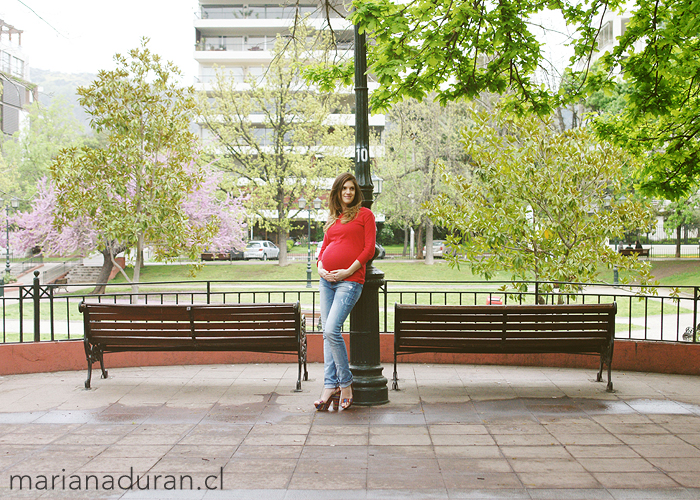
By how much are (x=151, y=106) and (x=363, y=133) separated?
14.0 meters

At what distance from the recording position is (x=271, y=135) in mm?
36344

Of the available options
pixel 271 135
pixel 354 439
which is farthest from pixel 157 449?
pixel 271 135

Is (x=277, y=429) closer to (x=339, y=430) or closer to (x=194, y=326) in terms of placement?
(x=339, y=430)

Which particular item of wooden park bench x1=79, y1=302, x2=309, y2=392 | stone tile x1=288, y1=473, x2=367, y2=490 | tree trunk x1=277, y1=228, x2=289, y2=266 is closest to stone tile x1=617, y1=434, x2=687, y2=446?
stone tile x1=288, y1=473, x2=367, y2=490

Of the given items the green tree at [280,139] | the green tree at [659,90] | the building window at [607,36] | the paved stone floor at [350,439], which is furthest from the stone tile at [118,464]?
the building window at [607,36]

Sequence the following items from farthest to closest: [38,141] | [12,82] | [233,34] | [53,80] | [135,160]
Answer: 1. [233,34]
2. [38,141]
3. [53,80]
4. [135,160]
5. [12,82]

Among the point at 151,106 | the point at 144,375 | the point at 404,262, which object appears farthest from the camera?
the point at 404,262

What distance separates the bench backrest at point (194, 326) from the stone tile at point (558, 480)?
9.63ft

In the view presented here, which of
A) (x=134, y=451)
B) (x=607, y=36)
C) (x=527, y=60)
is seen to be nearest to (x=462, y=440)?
(x=134, y=451)

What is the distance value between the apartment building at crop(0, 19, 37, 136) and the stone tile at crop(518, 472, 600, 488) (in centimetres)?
793

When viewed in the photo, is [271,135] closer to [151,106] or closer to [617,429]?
[151,106]

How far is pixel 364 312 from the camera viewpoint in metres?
5.69

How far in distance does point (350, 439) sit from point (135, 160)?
48.4ft

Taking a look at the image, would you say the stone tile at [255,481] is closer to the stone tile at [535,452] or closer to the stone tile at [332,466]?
the stone tile at [332,466]
